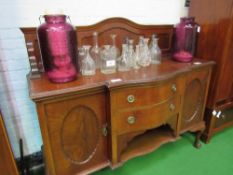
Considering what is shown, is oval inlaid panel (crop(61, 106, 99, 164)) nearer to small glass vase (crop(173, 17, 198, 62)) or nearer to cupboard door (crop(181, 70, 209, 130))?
cupboard door (crop(181, 70, 209, 130))

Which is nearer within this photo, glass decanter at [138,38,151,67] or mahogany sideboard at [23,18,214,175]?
mahogany sideboard at [23,18,214,175]

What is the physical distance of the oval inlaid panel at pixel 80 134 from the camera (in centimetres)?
106

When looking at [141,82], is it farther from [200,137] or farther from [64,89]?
[200,137]

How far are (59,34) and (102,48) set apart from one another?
369 mm

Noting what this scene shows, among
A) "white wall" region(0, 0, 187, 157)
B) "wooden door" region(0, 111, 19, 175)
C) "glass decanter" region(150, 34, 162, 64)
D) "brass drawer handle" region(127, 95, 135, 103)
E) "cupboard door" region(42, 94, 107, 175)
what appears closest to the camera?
"wooden door" region(0, 111, 19, 175)

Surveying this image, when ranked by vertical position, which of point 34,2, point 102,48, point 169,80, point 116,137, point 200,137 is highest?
point 34,2

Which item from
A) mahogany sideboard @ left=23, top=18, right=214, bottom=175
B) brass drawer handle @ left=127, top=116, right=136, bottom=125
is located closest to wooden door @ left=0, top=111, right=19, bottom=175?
mahogany sideboard @ left=23, top=18, right=214, bottom=175

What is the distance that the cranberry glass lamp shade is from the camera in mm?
1050

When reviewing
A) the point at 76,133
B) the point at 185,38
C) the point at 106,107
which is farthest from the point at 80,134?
the point at 185,38

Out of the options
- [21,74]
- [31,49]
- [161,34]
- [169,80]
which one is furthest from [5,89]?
[161,34]

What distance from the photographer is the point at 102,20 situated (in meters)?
1.40

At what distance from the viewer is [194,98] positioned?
5.07ft

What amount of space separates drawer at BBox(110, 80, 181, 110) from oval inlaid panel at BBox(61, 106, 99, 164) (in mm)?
175

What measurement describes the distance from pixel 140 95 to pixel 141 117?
159mm
